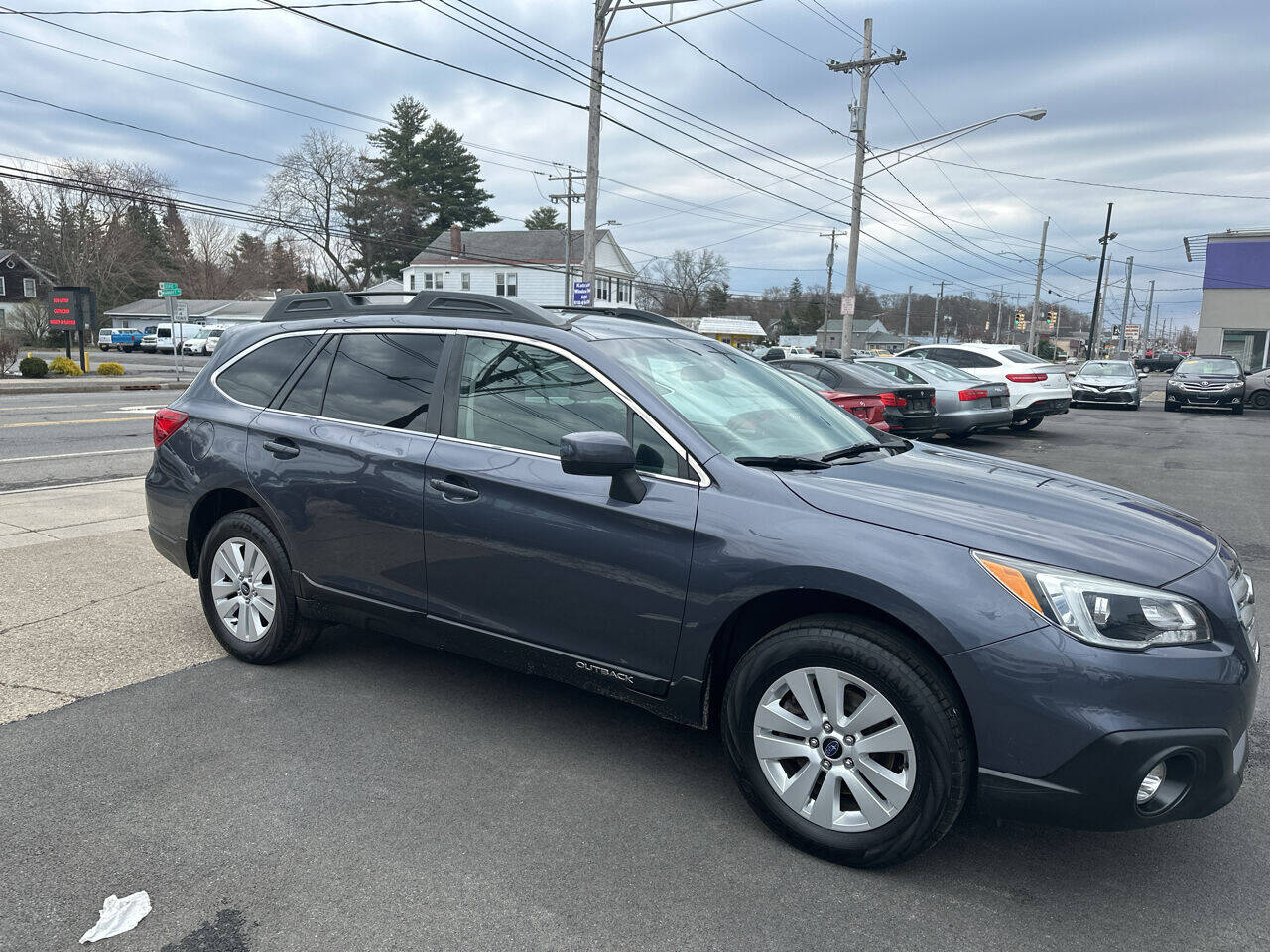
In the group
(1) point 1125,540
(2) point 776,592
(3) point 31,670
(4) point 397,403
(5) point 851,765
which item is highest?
(4) point 397,403

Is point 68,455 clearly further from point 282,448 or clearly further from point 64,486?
point 282,448

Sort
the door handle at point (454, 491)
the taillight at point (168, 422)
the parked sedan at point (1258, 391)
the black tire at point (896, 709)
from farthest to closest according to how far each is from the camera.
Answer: the parked sedan at point (1258, 391) < the taillight at point (168, 422) < the door handle at point (454, 491) < the black tire at point (896, 709)

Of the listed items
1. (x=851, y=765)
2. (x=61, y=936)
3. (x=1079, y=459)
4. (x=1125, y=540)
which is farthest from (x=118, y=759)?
(x=1079, y=459)

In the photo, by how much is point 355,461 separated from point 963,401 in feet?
42.0

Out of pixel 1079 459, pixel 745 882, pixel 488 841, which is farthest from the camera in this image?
pixel 1079 459

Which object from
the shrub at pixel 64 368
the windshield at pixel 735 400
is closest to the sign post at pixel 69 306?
the shrub at pixel 64 368

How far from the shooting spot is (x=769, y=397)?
3850 millimetres

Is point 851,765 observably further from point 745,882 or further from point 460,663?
point 460,663

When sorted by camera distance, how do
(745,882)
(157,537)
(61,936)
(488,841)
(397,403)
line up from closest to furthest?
(61,936) < (745,882) < (488,841) < (397,403) < (157,537)

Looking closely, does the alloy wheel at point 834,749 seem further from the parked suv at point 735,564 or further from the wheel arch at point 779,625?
the wheel arch at point 779,625

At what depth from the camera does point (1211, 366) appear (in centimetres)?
2589

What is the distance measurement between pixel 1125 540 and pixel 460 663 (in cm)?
301

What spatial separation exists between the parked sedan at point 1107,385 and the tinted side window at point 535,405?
25469mm

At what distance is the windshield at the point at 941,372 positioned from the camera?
50.9ft
